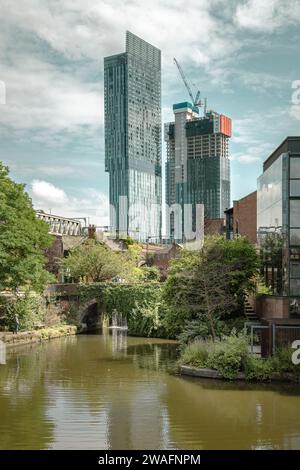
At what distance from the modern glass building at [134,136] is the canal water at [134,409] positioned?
189 ft

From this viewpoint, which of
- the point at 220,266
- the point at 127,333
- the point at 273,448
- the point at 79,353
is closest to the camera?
the point at 273,448

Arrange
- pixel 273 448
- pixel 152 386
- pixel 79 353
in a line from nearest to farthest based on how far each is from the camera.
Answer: pixel 273 448 → pixel 152 386 → pixel 79 353

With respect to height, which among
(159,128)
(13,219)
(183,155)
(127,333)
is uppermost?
(159,128)

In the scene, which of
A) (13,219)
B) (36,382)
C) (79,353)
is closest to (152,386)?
(36,382)

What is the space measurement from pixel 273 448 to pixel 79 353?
17.7m

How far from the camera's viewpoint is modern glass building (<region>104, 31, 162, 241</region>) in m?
102

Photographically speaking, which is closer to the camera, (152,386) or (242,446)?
(242,446)

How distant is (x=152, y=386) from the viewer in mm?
20469

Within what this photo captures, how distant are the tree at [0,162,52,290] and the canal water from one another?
553 cm

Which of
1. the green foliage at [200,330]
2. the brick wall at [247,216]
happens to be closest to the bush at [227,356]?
the green foliage at [200,330]

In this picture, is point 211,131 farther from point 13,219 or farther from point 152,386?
point 152,386

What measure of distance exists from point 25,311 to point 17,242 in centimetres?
665

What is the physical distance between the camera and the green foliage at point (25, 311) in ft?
112

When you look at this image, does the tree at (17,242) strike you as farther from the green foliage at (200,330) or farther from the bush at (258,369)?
the bush at (258,369)
